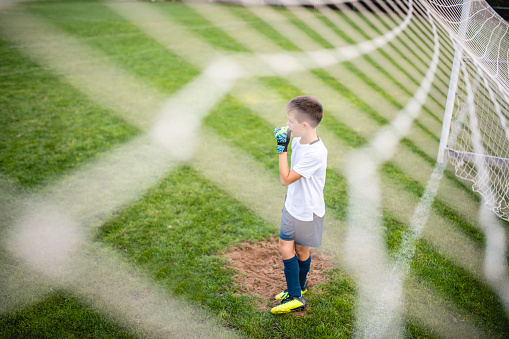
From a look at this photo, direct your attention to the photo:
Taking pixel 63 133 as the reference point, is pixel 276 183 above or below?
above

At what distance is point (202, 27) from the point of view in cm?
1162

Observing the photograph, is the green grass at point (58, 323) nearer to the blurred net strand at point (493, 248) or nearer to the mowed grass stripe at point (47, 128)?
the mowed grass stripe at point (47, 128)

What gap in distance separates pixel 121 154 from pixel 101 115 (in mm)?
1355

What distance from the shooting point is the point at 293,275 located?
229cm

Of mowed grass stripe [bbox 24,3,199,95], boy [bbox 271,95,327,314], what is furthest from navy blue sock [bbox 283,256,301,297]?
mowed grass stripe [bbox 24,3,199,95]

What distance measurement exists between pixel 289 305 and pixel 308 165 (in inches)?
39.8

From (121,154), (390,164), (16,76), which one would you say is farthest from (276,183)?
(16,76)

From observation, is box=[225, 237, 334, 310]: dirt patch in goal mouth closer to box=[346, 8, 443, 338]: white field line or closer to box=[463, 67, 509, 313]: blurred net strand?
box=[346, 8, 443, 338]: white field line

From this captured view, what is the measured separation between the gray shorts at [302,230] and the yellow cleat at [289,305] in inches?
16.9

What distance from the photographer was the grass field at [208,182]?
237 cm

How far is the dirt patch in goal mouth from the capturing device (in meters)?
2.57

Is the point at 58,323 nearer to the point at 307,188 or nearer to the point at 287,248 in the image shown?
the point at 287,248

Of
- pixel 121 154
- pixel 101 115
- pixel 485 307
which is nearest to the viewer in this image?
pixel 485 307

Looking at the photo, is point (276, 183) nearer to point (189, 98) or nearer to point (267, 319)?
point (267, 319)
